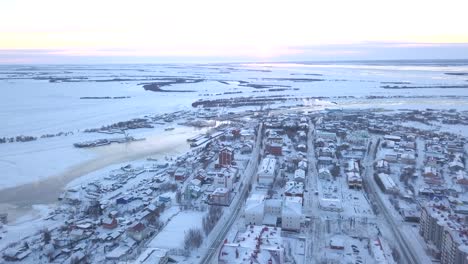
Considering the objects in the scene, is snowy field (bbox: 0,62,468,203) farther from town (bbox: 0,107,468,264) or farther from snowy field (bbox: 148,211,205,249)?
snowy field (bbox: 148,211,205,249)

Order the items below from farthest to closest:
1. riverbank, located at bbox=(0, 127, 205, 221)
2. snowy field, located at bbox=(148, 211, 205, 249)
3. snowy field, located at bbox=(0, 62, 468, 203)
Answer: snowy field, located at bbox=(0, 62, 468, 203)
riverbank, located at bbox=(0, 127, 205, 221)
snowy field, located at bbox=(148, 211, 205, 249)

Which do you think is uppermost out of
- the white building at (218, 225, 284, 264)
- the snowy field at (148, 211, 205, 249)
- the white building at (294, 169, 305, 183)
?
the white building at (218, 225, 284, 264)

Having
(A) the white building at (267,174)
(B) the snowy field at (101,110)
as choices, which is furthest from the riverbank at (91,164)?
(A) the white building at (267,174)

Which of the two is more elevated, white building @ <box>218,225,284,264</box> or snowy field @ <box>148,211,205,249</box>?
white building @ <box>218,225,284,264</box>

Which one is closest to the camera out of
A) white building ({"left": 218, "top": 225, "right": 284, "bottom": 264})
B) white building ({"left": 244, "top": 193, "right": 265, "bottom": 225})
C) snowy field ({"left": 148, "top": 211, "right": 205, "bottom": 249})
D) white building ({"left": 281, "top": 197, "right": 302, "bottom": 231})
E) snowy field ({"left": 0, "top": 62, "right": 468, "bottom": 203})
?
white building ({"left": 218, "top": 225, "right": 284, "bottom": 264})

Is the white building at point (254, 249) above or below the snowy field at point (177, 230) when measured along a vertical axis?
above

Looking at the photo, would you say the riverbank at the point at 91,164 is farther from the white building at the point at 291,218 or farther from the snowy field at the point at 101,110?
the white building at the point at 291,218

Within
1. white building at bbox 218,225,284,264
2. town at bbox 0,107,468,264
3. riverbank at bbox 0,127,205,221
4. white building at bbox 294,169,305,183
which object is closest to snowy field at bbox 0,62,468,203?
riverbank at bbox 0,127,205,221

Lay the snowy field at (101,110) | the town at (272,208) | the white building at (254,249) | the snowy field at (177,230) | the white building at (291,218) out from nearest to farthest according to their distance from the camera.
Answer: the white building at (254,249) < the town at (272,208) < the snowy field at (177,230) < the white building at (291,218) < the snowy field at (101,110)

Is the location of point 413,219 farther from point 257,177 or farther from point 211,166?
point 211,166
